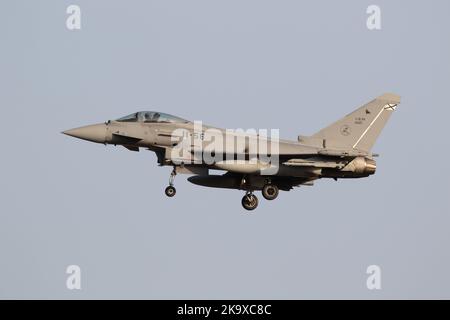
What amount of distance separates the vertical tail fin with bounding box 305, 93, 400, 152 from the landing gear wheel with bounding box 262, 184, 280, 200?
6.28 ft

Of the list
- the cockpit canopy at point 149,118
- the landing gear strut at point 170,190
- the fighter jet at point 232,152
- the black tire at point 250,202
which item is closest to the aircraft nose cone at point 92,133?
the fighter jet at point 232,152

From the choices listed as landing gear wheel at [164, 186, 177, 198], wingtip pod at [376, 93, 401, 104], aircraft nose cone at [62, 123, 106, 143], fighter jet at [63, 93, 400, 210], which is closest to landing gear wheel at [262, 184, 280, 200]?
fighter jet at [63, 93, 400, 210]

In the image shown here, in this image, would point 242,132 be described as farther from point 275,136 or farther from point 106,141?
point 106,141

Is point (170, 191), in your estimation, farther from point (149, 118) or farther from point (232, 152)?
point (149, 118)

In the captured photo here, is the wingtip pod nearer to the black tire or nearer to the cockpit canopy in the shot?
the black tire

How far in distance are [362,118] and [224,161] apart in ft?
17.5

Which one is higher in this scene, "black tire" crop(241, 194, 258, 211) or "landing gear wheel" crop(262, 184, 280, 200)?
"landing gear wheel" crop(262, 184, 280, 200)

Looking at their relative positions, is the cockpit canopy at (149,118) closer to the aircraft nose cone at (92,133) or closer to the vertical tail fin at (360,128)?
the aircraft nose cone at (92,133)

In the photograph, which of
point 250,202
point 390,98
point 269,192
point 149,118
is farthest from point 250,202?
point 390,98

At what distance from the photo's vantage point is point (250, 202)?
33000mm

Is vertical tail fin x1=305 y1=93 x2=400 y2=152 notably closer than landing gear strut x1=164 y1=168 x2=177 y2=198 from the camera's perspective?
No

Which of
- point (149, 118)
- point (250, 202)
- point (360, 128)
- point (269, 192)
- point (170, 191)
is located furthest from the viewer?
point (360, 128)

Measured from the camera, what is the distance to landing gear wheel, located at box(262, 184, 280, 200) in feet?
108

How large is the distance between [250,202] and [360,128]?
4.43m
